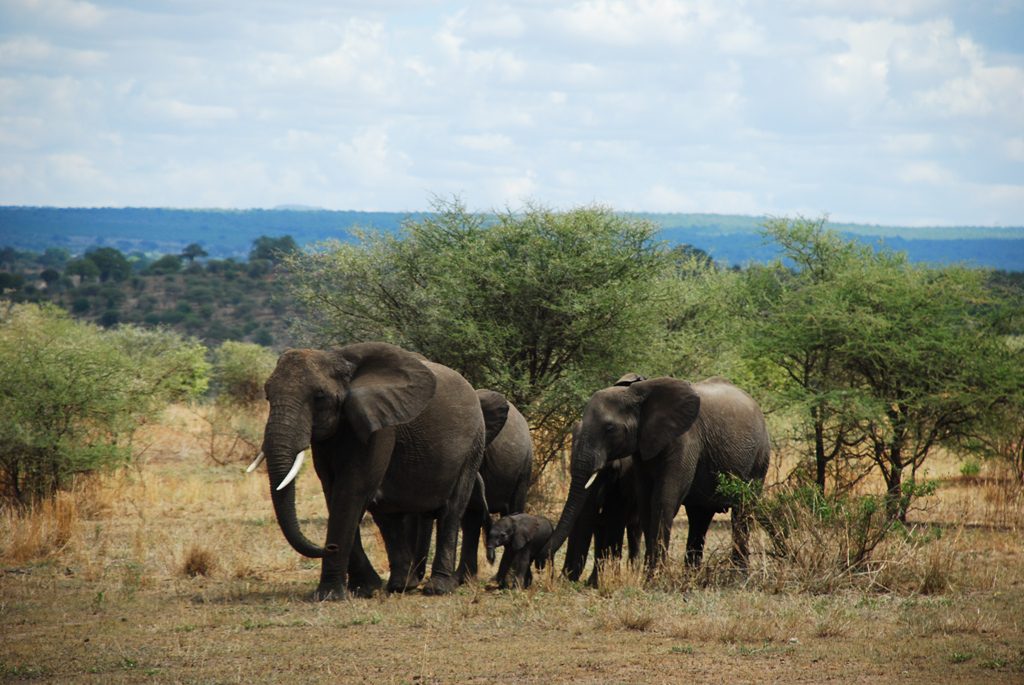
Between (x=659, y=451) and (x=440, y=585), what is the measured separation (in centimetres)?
257

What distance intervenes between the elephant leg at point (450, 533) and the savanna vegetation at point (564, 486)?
9.3 inches

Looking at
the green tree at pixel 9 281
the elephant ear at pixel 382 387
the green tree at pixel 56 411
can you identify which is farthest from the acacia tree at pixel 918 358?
the green tree at pixel 9 281

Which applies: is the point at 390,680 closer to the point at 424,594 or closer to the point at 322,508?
the point at 424,594

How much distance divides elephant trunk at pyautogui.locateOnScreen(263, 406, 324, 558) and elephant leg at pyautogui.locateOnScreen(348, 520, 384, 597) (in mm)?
1088

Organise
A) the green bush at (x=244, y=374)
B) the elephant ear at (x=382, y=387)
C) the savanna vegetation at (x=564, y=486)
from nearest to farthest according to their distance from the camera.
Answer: the savanna vegetation at (x=564, y=486) → the elephant ear at (x=382, y=387) → the green bush at (x=244, y=374)

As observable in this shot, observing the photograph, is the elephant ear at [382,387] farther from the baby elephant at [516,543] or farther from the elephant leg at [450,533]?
the baby elephant at [516,543]

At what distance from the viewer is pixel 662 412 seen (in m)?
13.3

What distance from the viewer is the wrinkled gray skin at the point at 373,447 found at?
1153cm

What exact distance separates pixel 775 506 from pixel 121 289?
7089 cm

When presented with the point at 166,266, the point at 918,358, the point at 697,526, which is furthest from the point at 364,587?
the point at 166,266

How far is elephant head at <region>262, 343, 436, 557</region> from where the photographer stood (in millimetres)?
11398

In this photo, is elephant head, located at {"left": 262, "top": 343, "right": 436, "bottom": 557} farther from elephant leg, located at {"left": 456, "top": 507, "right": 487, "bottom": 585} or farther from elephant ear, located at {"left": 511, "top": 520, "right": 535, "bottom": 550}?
elephant leg, located at {"left": 456, "top": 507, "right": 487, "bottom": 585}

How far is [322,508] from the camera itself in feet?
70.6

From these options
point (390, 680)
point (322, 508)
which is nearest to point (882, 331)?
point (322, 508)
